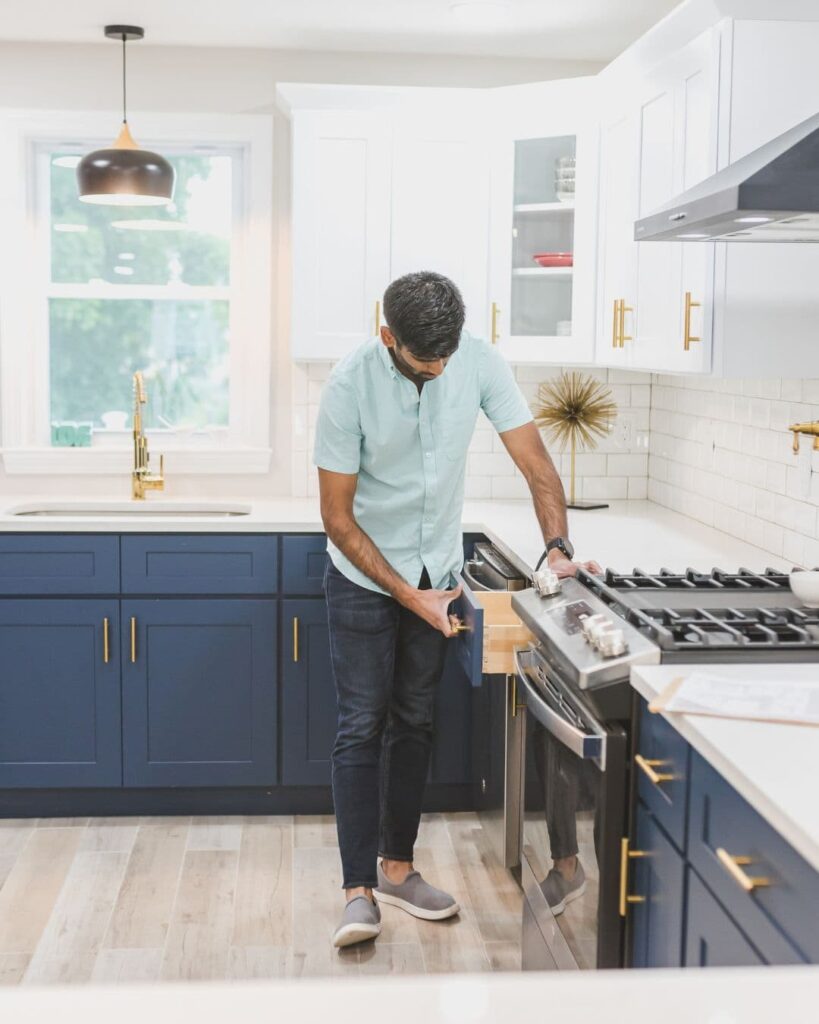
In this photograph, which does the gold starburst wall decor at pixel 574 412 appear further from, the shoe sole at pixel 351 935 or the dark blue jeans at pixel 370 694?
the shoe sole at pixel 351 935

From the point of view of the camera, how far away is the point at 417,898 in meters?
3.11

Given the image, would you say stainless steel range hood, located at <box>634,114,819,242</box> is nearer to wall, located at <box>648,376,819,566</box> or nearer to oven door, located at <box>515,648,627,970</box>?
wall, located at <box>648,376,819,566</box>

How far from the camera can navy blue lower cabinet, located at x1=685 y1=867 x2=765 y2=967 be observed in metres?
1.66

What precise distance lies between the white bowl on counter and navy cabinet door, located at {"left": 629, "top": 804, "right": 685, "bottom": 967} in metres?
0.60

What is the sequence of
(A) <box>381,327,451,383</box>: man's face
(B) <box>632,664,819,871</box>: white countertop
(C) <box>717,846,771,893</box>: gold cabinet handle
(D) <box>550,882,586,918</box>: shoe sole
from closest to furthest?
(B) <box>632,664,819,871</box>: white countertop → (C) <box>717,846,771,893</box>: gold cabinet handle → (D) <box>550,882,586,918</box>: shoe sole → (A) <box>381,327,451,383</box>: man's face

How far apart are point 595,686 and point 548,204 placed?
2096 millimetres

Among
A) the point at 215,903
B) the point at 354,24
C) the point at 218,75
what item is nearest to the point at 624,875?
the point at 215,903

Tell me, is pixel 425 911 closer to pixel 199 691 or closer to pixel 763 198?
pixel 199 691

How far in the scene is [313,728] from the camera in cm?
376

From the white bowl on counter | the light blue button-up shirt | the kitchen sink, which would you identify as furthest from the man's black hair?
the kitchen sink

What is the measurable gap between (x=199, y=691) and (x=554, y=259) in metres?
1.66

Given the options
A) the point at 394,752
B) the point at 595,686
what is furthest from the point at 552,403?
the point at 595,686

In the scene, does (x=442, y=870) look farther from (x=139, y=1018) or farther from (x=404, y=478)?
(x=139, y=1018)

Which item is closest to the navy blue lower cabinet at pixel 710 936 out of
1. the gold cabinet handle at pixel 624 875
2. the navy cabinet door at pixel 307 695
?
the gold cabinet handle at pixel 624 875
